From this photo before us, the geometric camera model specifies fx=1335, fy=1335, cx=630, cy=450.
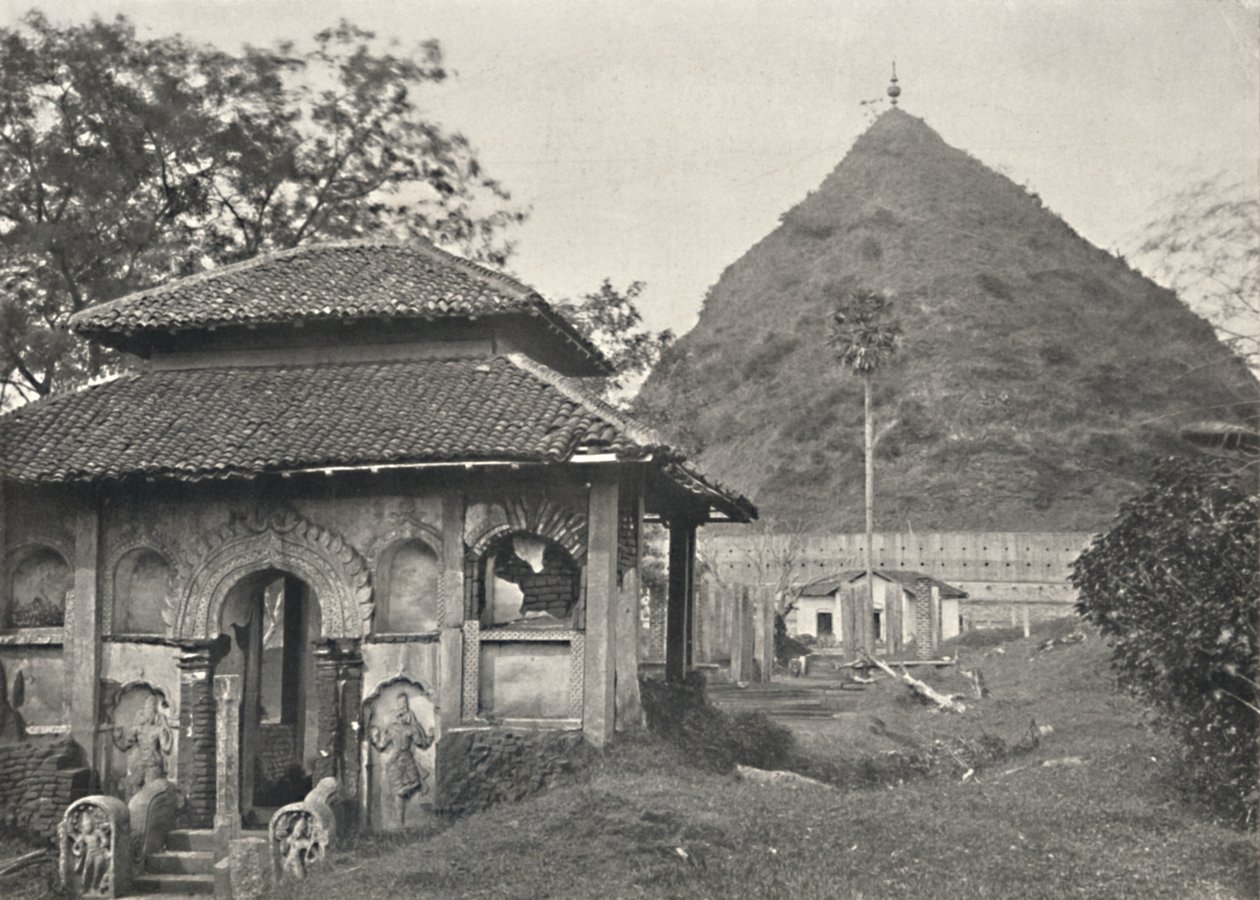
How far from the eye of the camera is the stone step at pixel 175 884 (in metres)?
13.8

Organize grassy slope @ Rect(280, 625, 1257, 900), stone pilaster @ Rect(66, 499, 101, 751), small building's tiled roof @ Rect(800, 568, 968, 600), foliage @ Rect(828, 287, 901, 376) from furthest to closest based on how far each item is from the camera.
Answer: foliage @ Rect(828, 287, 901, 376) < small building's tiled roof @ Rect(800, 568, 968, 600) < stone pilaster @ Rect(66, 499, 101, 751) < grassy slope @ Rect(280, 625, 1257, 900)

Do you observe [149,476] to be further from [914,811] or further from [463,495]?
[914,811]

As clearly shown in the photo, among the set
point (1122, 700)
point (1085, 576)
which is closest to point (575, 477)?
point (1085, 576)

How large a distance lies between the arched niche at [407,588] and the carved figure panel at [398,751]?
714 mm

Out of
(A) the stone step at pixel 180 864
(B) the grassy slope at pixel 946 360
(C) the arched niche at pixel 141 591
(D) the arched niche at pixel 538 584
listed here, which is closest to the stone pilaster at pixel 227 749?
(A) the stone step at pixel 180 864

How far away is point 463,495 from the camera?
15.4 m

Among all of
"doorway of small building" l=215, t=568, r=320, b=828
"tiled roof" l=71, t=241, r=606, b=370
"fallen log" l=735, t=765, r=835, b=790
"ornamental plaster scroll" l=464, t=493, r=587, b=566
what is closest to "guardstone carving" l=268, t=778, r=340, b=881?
"doorway of small building" l=215, t=568, r=320, b=828

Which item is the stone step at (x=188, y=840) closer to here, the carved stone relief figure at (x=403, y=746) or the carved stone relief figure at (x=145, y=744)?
the carved stone relief figure at (x=145, y=744)

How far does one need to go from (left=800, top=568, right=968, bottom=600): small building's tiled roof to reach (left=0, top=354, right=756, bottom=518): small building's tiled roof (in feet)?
85.0

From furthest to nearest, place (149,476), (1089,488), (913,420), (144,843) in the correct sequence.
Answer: (913,420) → (1089,488) → (149,476) → (144,843)

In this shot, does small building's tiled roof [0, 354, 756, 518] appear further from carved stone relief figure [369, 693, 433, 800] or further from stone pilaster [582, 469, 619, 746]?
carved stone relief figure [369, 693, 433, 800]

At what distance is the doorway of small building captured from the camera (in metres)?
16.4

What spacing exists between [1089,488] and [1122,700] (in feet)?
178

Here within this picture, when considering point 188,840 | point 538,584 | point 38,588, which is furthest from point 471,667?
point 38,588
